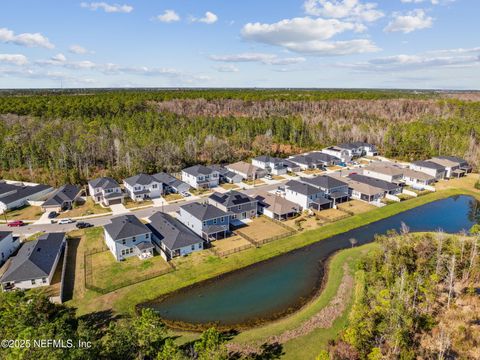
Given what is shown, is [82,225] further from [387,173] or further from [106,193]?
[387,173]

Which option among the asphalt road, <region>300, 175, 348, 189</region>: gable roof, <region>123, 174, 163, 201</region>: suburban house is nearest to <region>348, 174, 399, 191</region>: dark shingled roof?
<region>300, 175, 348, 189</region>: gable roof

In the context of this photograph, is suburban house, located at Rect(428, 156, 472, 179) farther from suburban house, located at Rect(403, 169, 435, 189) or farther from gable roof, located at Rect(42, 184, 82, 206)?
gable roof, located at Rect(42, 184, 82, 206)

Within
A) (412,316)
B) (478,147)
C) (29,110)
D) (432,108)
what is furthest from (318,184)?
(432,108)

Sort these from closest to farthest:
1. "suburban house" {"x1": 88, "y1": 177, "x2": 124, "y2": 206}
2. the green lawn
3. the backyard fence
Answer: the green lawn
the backyard fence
"suburban house" {"x1": 88, "y1": 177, "x2": 124, "y2": 206}

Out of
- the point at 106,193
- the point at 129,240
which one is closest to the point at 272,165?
the point at 106,193

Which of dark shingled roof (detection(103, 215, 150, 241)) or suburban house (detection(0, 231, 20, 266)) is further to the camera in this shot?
dark shingled roof (detection(103, 215, 150, 241))

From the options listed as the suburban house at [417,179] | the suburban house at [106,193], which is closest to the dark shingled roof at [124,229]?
the suburban house at [106,193]

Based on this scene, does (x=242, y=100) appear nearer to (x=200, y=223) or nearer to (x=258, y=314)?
(x=200, y=223)
